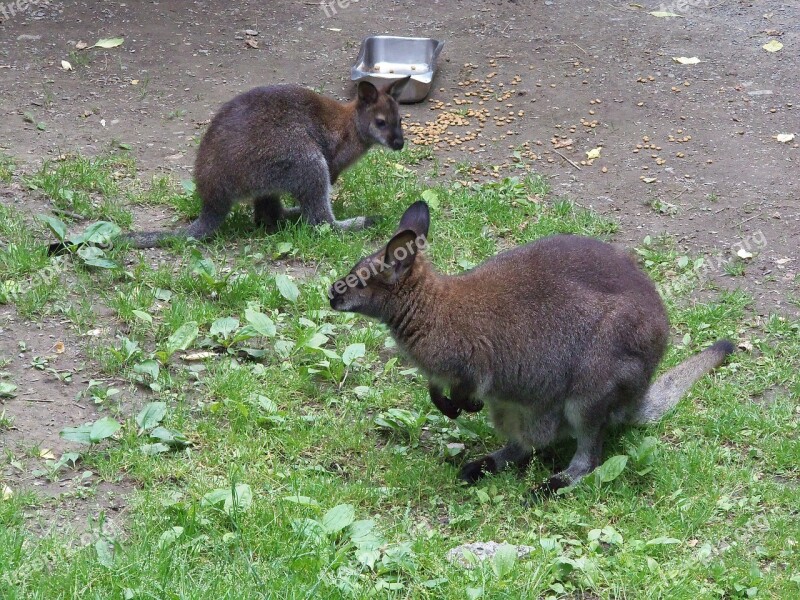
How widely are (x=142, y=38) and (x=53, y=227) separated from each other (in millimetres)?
4415

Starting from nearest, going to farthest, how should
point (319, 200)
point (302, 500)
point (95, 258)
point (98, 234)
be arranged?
point (302, 500) → point (95, 258) → point (98, 234) → point (319, 200)

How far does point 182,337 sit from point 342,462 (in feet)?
4.32

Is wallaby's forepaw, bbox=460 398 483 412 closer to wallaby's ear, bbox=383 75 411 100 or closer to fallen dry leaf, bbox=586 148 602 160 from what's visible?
wallaby's ear, bbox=383 75 411 100

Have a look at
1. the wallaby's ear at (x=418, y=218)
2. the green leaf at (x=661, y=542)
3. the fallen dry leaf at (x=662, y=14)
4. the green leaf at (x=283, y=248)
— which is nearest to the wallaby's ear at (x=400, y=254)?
the wallaby's ear at (x=418, y=218)

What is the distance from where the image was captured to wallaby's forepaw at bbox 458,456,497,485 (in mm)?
5039

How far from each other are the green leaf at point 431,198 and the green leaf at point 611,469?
3054mm

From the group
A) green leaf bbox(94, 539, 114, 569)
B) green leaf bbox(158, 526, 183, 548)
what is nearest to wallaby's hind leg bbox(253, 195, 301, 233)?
green leaf bbox(158, 526, 183, 548)

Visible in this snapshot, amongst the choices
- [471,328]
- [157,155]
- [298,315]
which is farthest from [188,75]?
[471,328]

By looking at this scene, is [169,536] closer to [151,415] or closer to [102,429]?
[102,429]

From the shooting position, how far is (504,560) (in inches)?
159

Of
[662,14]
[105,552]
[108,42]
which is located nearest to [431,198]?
[105,552]

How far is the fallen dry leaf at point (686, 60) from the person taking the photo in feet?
32.4

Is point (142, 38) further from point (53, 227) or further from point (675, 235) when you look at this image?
point (675, 235)

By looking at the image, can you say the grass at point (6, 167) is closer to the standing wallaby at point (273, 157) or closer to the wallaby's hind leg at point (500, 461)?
the standing wallaby at point (273, 157)
